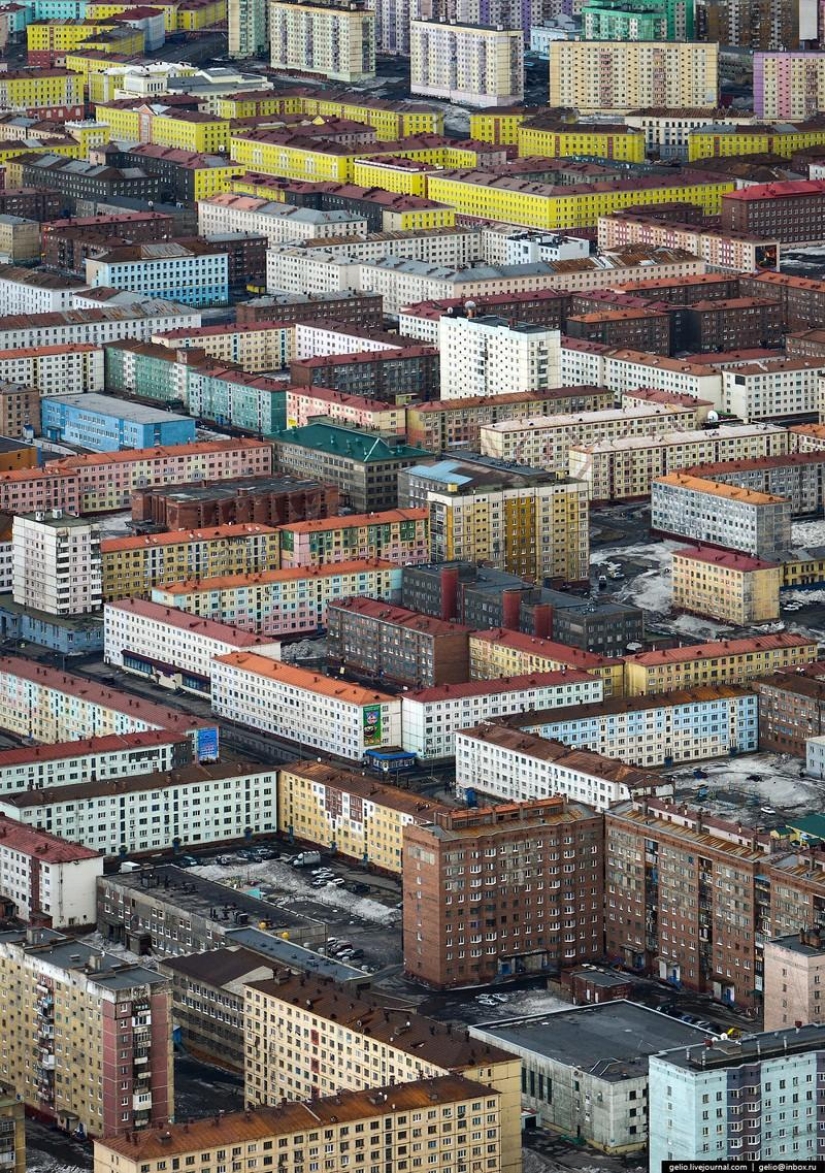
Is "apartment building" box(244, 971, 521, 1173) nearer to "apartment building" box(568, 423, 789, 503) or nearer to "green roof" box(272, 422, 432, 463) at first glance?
"green roof" box(272, 422, 432, 463)

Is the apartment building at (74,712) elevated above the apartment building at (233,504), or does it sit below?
below

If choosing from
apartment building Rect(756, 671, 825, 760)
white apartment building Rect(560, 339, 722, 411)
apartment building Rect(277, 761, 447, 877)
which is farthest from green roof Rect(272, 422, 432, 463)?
apartment building Rect(277, 761, 447, 877)

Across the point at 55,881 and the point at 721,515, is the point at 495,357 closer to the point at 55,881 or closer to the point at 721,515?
the point at 721,515

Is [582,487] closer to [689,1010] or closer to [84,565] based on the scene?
[84,565]

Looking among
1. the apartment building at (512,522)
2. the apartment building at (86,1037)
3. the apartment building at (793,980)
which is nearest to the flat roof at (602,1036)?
the apartment building at (793,980)

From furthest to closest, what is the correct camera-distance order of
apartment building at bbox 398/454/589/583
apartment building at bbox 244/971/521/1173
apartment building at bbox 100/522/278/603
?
apartment building at bbox 398/454/589/583, apartment building at bbox 100/522/278/603, apartment building at bbox 244/971/521/1173

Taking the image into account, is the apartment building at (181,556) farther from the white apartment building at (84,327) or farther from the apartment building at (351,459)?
the white apartment building at (84,327)
